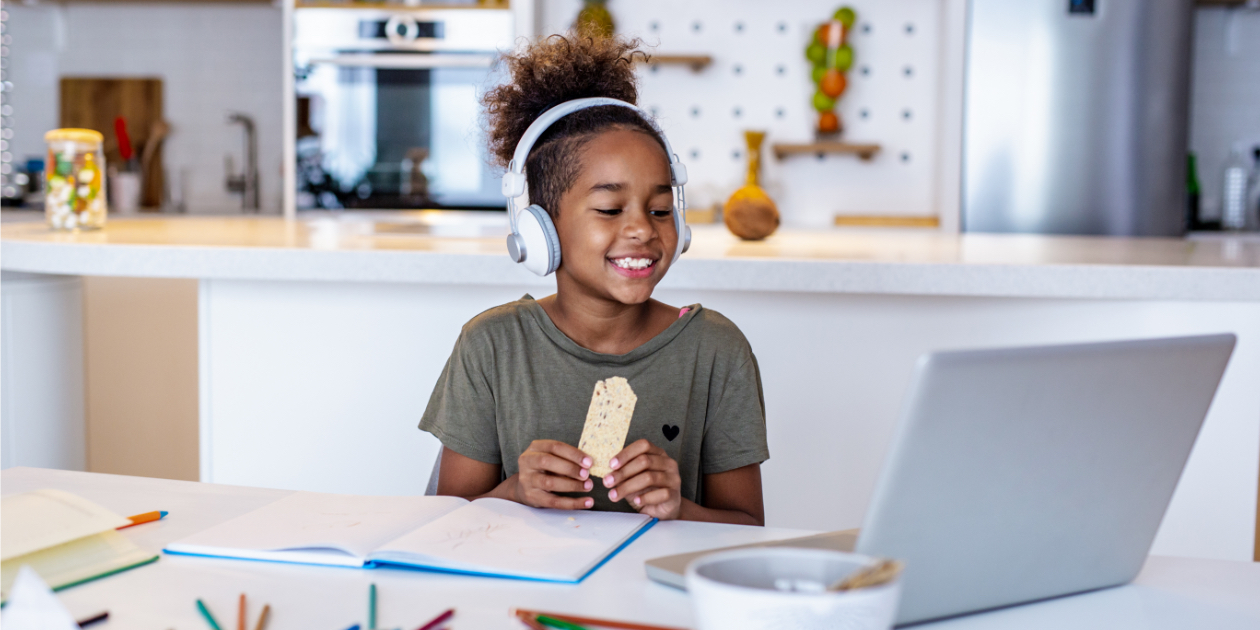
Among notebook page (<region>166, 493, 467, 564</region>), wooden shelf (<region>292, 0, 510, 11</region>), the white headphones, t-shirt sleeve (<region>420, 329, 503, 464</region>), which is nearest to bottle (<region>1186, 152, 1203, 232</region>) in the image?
wooden shelf (<region>292, 0, 510, 11</region>)

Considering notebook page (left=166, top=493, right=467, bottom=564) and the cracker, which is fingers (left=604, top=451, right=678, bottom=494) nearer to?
the cracker

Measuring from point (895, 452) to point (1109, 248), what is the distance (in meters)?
1.60

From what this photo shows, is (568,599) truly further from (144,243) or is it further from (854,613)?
(144,243)

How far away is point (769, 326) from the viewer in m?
1.74

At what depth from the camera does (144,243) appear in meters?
1.70

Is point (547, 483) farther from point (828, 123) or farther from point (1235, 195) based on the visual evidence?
point (1235, 195)

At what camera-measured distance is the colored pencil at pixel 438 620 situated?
66 cm

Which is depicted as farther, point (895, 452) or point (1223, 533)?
point (1223, 533)

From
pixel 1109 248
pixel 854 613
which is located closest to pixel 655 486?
pixel 854 613

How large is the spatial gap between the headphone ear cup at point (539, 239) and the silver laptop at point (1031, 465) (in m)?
0.52

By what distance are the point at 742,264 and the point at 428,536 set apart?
839 mm

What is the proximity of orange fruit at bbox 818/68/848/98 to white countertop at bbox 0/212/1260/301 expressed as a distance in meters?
1.73

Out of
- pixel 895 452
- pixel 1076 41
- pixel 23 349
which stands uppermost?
pixel 1076 41

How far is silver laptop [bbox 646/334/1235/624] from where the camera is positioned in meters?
0.58
